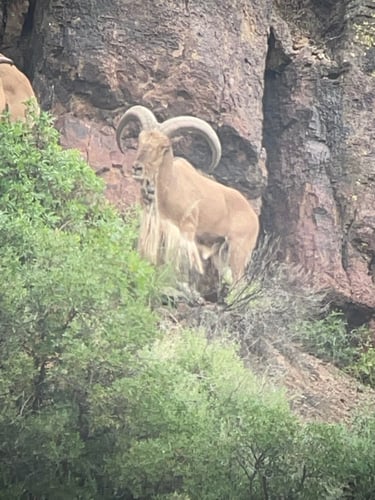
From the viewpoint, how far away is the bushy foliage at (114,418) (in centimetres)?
930

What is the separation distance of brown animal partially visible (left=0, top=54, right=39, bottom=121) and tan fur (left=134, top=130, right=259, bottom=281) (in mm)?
1294

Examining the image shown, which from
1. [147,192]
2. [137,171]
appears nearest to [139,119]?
[137,171]

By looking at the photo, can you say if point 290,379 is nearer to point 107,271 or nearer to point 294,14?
point 107,271

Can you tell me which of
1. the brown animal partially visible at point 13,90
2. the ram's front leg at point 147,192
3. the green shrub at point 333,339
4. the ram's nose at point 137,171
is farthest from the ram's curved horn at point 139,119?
the green shrub at point 333,339

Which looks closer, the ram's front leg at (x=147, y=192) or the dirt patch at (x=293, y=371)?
the dirt patch at (x=293, y=371)

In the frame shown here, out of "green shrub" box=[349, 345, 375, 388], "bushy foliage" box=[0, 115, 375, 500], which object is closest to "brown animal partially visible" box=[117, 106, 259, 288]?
"green shrub" box=[349, 345, 375, 388]

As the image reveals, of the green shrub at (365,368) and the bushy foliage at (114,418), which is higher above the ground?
the bushy foliage at (114,418)

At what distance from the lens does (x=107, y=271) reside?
395 inches

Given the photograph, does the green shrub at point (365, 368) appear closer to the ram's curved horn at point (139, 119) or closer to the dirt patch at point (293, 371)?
the dirt patch at point (293, 371)

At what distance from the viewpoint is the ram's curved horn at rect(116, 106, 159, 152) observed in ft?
44.8

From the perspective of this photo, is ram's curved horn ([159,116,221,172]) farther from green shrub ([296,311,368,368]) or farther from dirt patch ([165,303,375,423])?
green shrub ([296,311,368,368])

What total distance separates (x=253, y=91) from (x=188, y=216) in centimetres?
218

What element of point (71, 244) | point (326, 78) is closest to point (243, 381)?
point (71, 244)

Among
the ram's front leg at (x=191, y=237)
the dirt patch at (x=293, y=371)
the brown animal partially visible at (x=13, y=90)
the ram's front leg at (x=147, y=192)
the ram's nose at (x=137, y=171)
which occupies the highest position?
the brown animal partially visible at (x=13, y=90)
